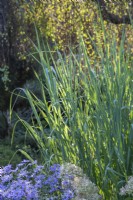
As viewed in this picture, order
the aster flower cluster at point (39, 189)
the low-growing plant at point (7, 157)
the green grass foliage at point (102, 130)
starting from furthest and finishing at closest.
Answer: the low-growing plant at point (7, 157), the green grass foliage at point (102, 130), the aster flower cluster at point (39, 189)

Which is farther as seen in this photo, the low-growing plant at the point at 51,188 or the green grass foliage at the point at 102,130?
the green grass foliage at the point at 102,130

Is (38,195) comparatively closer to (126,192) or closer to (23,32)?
(126,192)

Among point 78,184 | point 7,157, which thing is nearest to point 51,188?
point 78,184

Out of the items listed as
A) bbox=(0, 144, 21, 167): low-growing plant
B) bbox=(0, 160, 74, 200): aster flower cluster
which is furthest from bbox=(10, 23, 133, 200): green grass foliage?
bbox=(0, 144, 21, 167): low-growing plant

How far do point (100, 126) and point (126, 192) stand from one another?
0.54 metres

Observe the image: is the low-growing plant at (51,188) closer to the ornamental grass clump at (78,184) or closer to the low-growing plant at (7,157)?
the ornamental grass clump at (78,184)

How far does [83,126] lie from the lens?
318 centimetres

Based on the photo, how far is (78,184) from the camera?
2787 millimetres

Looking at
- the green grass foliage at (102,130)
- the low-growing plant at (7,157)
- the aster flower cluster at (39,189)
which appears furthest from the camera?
the low-growing plant at (7,157)

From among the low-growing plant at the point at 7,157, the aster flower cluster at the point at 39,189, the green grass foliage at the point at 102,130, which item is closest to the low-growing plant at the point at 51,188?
the aster flower cluster at the point at 39,189

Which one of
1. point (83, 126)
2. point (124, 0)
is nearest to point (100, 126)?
point (83, 126)

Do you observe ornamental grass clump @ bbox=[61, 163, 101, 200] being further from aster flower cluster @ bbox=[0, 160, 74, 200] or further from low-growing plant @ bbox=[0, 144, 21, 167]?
low-growing plant @ bbox=[0, 144, 21, 167]

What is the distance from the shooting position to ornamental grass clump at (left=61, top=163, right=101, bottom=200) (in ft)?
9.05

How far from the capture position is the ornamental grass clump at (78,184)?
2.76m
